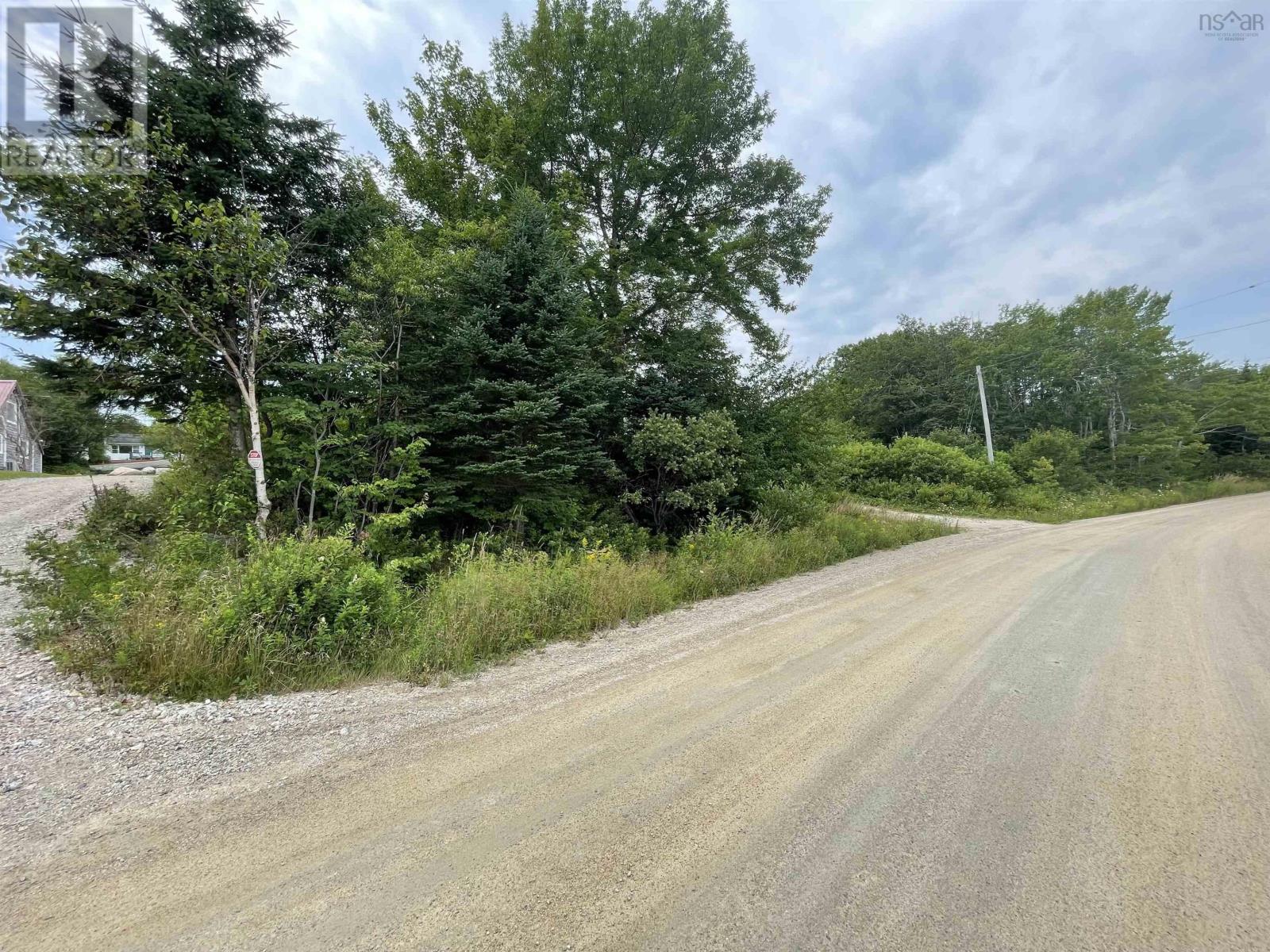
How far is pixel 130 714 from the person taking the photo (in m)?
2.90

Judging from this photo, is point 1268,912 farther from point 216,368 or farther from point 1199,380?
point 1199,380

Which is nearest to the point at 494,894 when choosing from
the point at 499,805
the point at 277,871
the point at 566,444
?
the point at 499,805

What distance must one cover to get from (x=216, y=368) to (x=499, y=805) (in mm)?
6801

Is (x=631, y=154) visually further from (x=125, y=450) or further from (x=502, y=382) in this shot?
(x=125, y=450)

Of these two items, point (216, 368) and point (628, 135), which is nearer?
point (216, 368)

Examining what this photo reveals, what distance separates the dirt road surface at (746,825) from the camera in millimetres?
1590

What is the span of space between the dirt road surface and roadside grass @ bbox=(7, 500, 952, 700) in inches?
33.0

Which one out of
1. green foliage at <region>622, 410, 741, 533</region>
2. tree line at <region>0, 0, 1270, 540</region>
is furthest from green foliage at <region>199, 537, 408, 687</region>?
green foliage at <region>622, 410, 741, 533</region>

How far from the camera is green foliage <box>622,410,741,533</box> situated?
27.2 feet

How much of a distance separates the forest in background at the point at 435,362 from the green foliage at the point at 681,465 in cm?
6

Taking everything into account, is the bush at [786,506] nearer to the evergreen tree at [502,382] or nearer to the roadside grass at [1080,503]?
the evergreen tree at [502,382]

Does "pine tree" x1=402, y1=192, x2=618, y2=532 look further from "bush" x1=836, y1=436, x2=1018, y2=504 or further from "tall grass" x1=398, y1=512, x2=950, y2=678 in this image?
"bush" x1=836, y1=436, x2=1018, y2=504

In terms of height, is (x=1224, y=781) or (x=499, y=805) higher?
(x=499, y=805)

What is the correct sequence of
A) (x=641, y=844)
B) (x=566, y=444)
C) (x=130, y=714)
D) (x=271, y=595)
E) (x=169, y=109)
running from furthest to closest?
(x=566, y=444) → (x=169, y=109) → (x=271, y=595) → (x=130, y=714) → (x=641, y=844)
